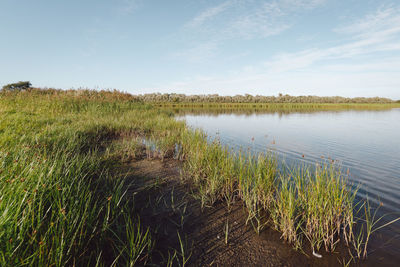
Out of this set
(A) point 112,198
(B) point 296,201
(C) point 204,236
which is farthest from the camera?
(B) point 296,201

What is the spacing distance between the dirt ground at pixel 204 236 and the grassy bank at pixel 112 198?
0.21 metres

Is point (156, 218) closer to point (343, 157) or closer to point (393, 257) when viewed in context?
point (393, 257)

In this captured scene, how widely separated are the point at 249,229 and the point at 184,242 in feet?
4.14

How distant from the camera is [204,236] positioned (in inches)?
125

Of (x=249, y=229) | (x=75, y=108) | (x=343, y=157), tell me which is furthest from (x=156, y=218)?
(x=75, y=108)

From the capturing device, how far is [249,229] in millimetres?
3395

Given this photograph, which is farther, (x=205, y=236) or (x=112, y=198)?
(x=112, y=198)

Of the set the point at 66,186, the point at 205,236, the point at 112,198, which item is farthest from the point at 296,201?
the point at 66,186

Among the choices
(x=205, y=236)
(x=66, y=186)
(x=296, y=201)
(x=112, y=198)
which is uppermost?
(x=66, y=186)

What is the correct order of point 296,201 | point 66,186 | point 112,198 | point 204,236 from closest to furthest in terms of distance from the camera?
point 66,186, point 204,236, point 112,198, point 296,201

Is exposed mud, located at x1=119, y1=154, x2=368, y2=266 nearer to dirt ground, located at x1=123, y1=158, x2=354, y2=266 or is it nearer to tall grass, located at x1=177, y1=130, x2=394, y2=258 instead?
dirt ground, located at x1=123, y1=158, x2=354, y2=266

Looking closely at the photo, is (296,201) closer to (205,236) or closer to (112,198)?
(205,236)

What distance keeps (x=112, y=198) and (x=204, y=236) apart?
1836 millimetres

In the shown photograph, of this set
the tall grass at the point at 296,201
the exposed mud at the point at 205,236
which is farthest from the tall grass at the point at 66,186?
the tall grass at the point at 296,201
